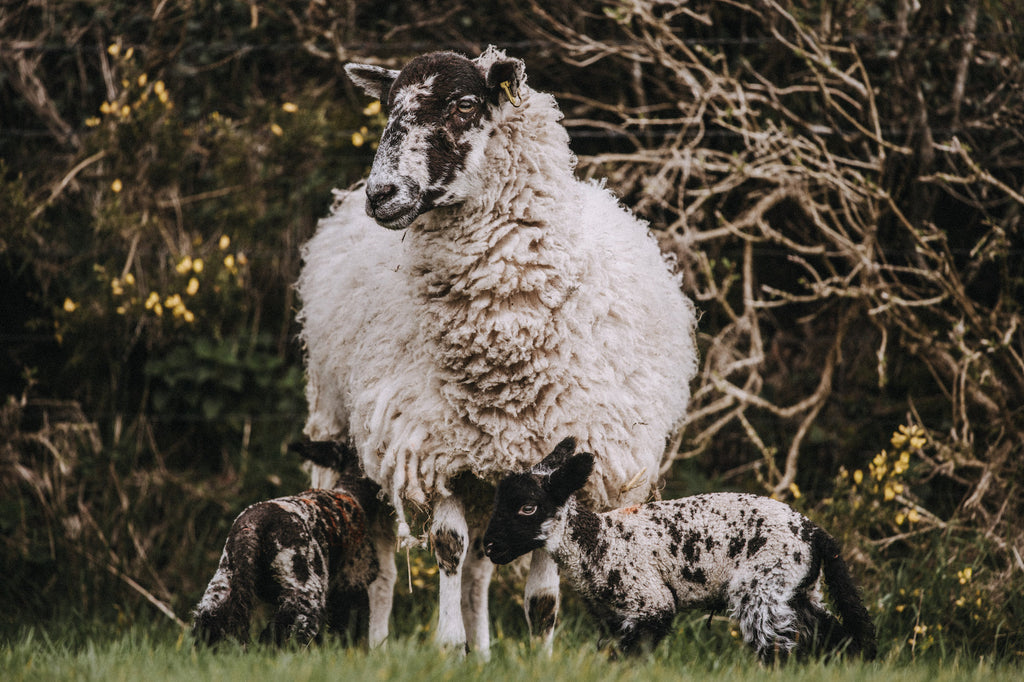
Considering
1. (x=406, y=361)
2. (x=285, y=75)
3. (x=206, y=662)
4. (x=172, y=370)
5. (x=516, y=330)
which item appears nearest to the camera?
(x=206, y=662)

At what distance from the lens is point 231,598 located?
331 centimetres

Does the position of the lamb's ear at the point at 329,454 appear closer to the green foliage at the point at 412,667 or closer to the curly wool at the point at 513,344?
the curly wool at the point at 513,344

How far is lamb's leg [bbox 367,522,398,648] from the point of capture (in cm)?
438

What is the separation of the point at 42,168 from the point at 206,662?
467 centimetres

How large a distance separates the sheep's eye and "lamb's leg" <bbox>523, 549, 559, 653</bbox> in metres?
0.33

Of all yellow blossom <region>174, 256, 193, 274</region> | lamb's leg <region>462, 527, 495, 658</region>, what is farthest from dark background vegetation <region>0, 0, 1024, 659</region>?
lamb's leg <region>462, 527, 495, 658</region>

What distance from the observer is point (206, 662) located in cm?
291

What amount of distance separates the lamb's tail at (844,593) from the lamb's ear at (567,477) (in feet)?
2.48

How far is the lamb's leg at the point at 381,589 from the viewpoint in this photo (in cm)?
438

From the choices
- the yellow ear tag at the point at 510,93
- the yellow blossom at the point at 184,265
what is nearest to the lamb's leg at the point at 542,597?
the yellow ear tag at the point at 510,93

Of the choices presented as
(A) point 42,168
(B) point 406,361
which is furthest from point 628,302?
(A) point 42,168

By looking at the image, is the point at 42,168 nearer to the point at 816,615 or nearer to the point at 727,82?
the point at 727,82

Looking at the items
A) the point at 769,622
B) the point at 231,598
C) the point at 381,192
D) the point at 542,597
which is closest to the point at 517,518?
the point at 542,597

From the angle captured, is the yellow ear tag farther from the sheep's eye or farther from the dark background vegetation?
the dark background vegetation
